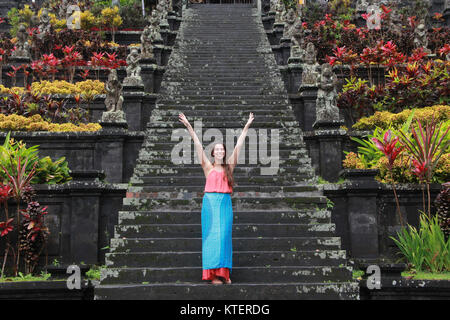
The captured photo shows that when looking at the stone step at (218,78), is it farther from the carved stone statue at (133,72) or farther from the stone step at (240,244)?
the stone step at (240,244)

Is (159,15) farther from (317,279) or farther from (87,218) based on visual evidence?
(317,279)

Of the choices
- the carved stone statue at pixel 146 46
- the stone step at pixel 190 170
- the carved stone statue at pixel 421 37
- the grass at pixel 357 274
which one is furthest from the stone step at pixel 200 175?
the carved stone statue at pixel 421 37

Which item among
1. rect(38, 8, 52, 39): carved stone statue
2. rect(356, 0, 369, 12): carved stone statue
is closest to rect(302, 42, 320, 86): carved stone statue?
rect(356, 0, 369, 12): carved stone statue

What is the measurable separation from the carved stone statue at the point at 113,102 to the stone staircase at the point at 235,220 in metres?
0.74

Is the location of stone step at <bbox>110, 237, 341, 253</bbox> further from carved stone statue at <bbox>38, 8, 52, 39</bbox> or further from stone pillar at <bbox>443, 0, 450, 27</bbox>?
stone pillar at <bbox>443, 0, 450, 27</bbox>

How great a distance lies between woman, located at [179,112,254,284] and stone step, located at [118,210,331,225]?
4.71 ft

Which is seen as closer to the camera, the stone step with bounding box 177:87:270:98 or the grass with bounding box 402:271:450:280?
the grass with bounding box 402:271:450:280

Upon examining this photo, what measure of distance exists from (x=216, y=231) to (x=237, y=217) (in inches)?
63.3

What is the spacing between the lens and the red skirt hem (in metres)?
5.59

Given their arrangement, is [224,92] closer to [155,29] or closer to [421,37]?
[155,29]

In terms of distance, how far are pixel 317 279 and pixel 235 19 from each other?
476 inches

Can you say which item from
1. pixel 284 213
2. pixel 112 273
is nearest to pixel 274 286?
pixel 284 213

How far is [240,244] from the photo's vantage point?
6.55 m

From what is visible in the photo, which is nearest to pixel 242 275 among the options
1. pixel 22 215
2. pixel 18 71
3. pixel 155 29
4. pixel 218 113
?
pixel 22 215
